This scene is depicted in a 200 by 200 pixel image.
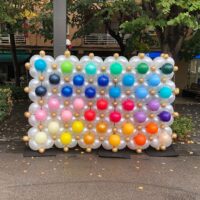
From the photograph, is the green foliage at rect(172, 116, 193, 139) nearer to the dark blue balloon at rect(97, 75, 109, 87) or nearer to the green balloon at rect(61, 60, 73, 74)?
the dark blue balloon at rect(97, 75, 109, 87)

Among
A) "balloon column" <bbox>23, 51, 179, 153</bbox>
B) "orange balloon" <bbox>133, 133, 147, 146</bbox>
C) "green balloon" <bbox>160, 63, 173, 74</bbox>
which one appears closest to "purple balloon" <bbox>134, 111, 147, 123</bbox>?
"balloon column" <bbox>23, 51, 179, 153</bbox>

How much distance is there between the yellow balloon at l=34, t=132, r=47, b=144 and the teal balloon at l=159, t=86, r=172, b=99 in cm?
255

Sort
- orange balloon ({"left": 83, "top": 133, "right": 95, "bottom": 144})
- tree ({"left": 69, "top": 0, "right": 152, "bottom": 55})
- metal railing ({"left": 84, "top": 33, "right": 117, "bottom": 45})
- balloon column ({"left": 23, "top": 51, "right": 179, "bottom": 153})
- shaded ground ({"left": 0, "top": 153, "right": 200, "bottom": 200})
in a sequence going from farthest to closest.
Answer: metal railing ({"left": 84, "top": 33, "right": 117, "bottom": 45})
tree ({"left": 69, "top": 0, "right": 152, "bottom": 55})
orange balloon ({"left": 83, "top": 133, "right": 95, "bottom": 144})
balloon column ({"left": 23, "top": 51, "right": 179, "bottom": 153})
shaded ground ({"left": 0, "top": 153, "right": 200, "bottom": 200})

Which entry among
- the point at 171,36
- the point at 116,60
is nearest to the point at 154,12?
the point at 171,36

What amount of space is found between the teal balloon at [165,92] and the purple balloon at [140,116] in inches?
21.0

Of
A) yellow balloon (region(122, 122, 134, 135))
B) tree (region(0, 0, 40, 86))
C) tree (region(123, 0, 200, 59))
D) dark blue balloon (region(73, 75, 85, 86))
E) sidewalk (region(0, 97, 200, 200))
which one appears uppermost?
tree (region(0, 0, 40, 86))

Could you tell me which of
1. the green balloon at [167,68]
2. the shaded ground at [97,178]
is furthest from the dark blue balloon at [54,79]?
the green balloon at [167,68]

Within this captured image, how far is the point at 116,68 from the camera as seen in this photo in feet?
→ 22.0

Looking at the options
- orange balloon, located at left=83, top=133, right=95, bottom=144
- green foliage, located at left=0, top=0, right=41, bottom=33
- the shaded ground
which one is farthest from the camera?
green foliage, located at left=0, top=0, right=41, bottom=33

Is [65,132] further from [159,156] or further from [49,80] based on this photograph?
[159,156]

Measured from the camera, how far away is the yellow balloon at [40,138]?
22.7ft

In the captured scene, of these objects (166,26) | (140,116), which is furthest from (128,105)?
(166,26)

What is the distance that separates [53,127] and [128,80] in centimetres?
182

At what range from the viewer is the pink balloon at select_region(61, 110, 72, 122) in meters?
Result: 6.89
